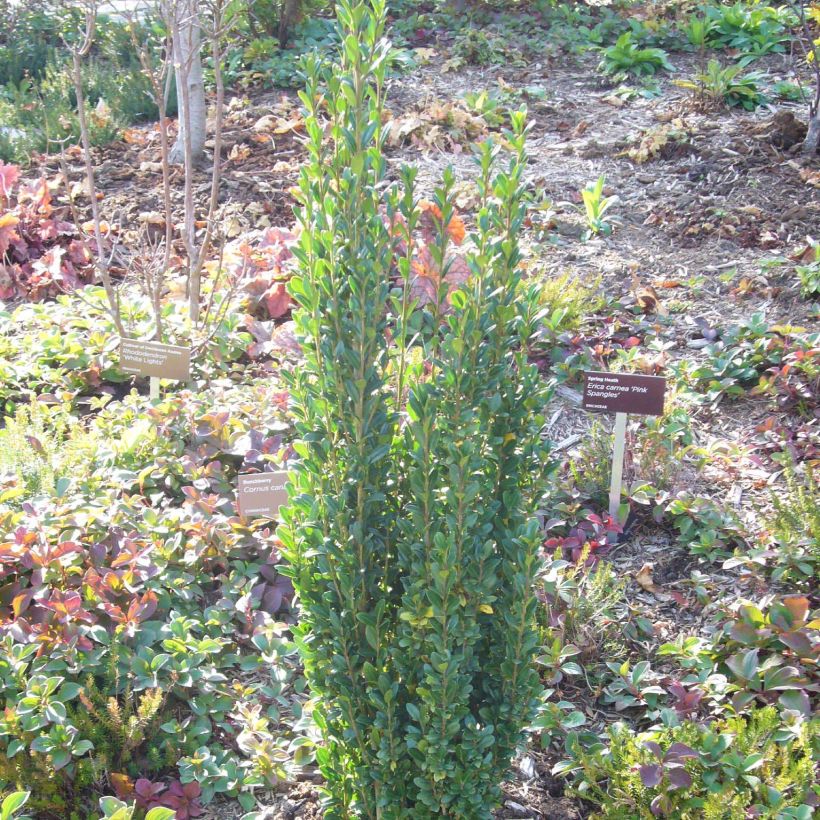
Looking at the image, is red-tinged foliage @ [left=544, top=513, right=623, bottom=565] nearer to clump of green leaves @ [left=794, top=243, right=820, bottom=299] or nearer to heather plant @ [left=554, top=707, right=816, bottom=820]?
heather plant @ [left=554, top=707, right=816, bottom=820]

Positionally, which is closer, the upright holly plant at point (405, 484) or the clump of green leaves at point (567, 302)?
the upright holly plant at point (405, 484)

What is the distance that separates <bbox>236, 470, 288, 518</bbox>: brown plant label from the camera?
10.1 feet

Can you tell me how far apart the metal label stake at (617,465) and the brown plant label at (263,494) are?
1.25m

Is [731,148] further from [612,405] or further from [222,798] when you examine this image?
[222,798]

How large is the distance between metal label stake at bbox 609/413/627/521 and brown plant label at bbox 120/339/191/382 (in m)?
1.80

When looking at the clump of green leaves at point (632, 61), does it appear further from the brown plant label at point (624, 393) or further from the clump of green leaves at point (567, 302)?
the brown plant label at point (624, 393)

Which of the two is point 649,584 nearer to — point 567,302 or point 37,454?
point 567,302

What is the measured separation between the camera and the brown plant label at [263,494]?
308cm

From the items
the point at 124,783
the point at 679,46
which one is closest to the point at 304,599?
the point at 124,783

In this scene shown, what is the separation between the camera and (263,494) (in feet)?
10.2

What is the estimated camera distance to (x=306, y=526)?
2057 millimetres

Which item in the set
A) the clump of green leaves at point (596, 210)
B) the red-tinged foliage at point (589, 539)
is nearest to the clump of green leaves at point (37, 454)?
the red-tinged foliage at point (589, 539)

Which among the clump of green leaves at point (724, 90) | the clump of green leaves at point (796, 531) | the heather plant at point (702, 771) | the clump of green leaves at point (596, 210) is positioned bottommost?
the heather plant at point (702, 771)

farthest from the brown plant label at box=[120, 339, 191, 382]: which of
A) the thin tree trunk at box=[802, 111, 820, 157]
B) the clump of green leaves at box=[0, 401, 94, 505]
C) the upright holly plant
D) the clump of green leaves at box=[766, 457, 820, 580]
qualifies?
the thin tree trunk at box=[802, 111, 820, 157]
